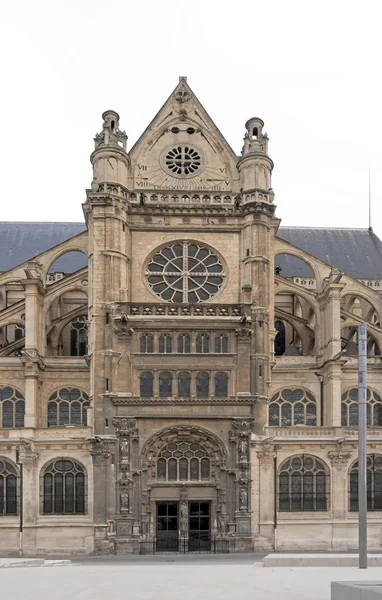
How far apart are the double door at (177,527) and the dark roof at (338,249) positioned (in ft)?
70.5

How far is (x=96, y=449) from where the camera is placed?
45.3 metres

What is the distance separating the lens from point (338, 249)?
64.4 meters

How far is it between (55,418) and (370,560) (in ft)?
75.1

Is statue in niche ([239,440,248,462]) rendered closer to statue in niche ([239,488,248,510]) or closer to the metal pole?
statue in niche ([239,488,248,510])

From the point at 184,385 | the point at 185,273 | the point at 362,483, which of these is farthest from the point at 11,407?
the point at 362,483

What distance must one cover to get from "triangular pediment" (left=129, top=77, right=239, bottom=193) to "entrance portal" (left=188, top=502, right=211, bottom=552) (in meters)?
17.9

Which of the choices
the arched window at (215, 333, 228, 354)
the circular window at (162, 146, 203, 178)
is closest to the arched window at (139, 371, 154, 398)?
the arched window at (215, 333, 228, 354)

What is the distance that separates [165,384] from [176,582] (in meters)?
21.0

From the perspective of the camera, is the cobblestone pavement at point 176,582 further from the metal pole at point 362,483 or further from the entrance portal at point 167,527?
the entrance portal at point 167,527

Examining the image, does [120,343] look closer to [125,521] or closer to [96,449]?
[96,449]

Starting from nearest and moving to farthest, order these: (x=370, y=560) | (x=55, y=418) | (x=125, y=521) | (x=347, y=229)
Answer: (x=370, y=560) → (x=125, y=521) → (x=55, y=418) → (x=347, y=229)

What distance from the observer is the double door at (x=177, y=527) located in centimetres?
4516

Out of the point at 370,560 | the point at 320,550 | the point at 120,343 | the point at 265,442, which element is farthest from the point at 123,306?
the point at 370,560

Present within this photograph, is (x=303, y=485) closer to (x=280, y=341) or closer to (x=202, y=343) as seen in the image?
(x=202, y=343)
